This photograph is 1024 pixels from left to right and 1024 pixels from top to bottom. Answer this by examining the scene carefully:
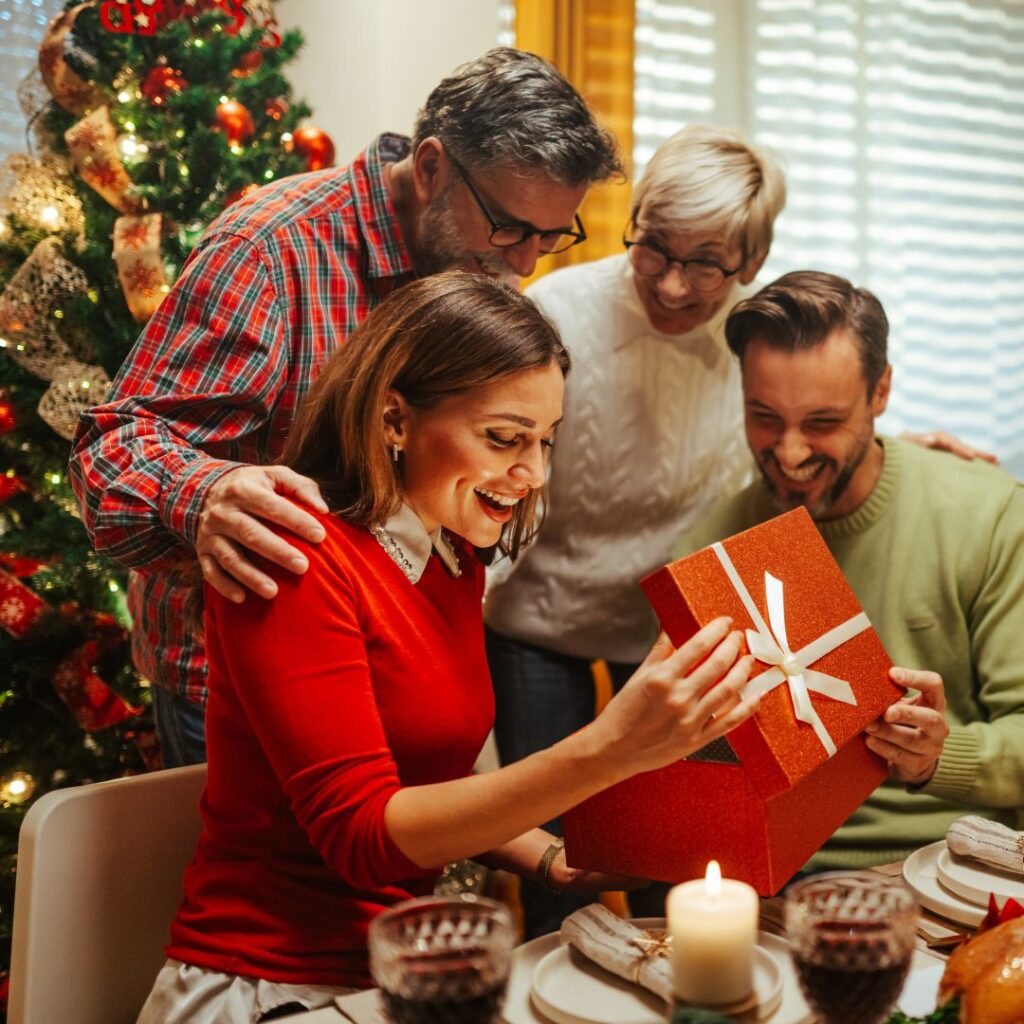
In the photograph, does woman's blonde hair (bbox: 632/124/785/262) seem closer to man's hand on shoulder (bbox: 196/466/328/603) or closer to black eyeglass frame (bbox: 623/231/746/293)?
black eyeglass frame (bbox: 623/231/746/293)

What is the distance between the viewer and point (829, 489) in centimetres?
200

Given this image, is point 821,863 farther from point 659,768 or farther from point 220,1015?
point 220,1015

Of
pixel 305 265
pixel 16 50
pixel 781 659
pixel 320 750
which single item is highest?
pixel 16 50

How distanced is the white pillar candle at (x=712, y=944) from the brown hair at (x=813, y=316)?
1.17 m

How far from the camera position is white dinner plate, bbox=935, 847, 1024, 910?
130cm

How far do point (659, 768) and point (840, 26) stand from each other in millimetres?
3332

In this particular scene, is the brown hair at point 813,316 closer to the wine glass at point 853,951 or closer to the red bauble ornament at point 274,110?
the wine glass at point 853,951

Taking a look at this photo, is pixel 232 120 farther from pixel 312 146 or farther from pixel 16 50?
pixel 16 50

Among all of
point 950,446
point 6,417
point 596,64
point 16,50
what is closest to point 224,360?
point 6,417

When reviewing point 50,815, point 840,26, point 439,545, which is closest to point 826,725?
point 439,545

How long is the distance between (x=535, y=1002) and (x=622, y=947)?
106 millimetres

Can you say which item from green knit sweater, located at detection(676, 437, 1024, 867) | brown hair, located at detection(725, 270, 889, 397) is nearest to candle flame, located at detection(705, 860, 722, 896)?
green knit sweater, located at detection(676, 437, 1024, 867)

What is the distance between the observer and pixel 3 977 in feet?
8.41

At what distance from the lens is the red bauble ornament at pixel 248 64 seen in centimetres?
264
